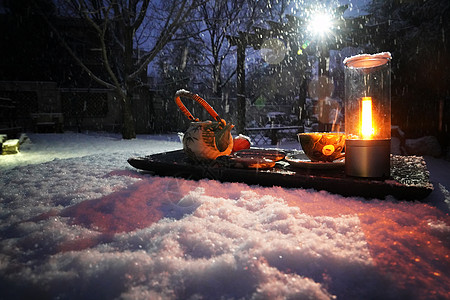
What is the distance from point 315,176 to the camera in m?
1.63

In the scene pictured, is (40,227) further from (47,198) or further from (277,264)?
(277,264)

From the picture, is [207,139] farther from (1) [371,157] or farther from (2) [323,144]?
(1) [371,157]

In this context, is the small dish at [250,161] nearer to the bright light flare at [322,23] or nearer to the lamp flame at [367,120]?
the lamp flame at [367,120]

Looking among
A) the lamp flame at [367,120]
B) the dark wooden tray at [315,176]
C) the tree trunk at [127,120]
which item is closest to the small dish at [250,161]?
the dark wooden tray at [315,176]

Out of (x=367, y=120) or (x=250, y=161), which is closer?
(x=367, y=120)

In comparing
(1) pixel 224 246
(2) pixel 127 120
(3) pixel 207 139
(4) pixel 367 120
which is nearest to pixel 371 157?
(4) pixel 367 120

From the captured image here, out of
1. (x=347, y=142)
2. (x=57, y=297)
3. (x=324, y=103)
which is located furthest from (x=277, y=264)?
(x=324, y=103)

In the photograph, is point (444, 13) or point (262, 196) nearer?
point (262, 196)

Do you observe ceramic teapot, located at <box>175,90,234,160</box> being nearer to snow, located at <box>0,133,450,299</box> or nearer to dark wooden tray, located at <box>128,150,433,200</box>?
dark wooden tray, located at <box>128,150,433,200</box>

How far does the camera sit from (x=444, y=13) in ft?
21.5

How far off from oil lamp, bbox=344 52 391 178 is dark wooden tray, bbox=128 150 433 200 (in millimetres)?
89

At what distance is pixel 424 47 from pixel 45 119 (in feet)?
43.6

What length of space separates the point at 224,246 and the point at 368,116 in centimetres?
120

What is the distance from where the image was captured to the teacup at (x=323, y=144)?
1.76 meters
